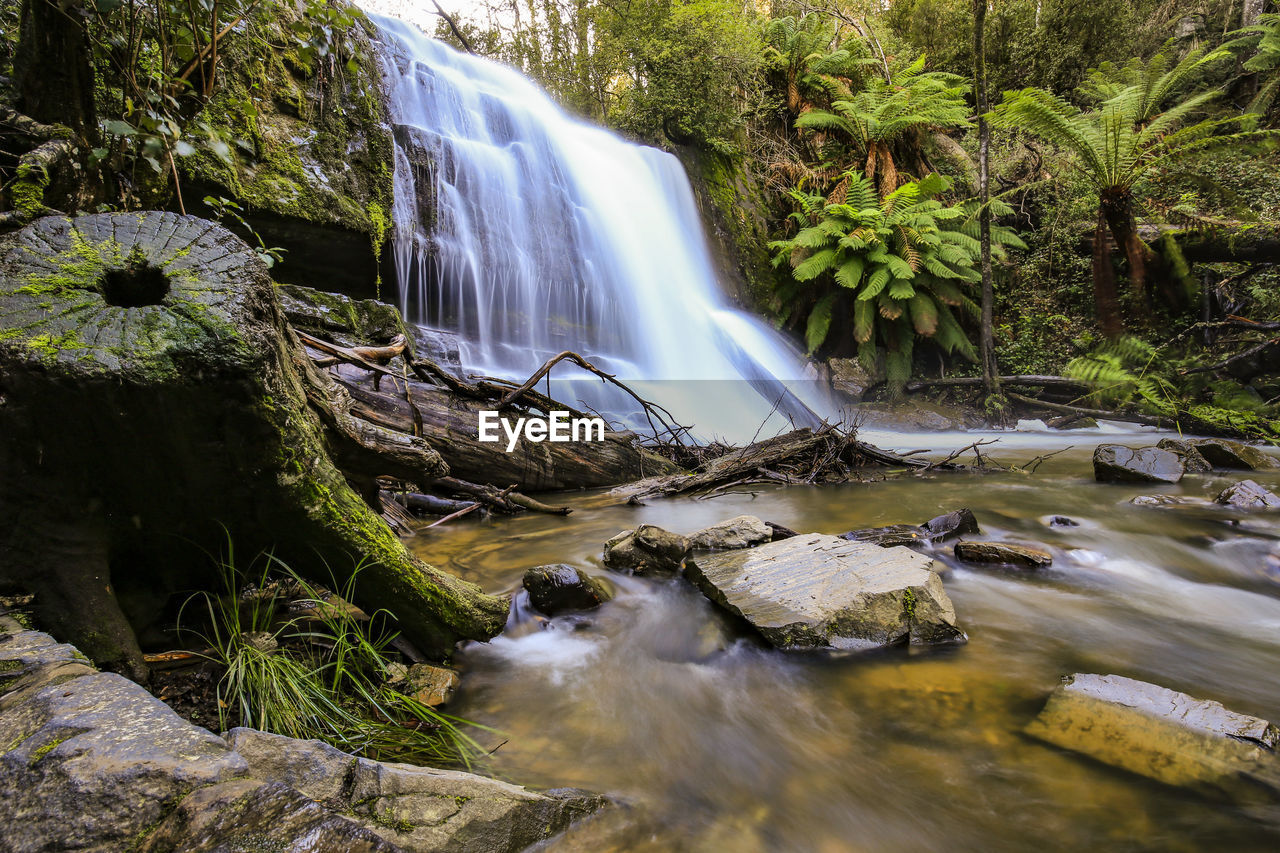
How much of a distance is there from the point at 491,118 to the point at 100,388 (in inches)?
402

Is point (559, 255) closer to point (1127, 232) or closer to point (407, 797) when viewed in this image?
point (1127, 232)

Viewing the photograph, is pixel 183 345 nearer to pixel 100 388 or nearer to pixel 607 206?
pixel 100 388

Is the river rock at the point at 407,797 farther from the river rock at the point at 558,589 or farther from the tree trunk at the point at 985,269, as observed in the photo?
the tree trunk at the point at 985,269

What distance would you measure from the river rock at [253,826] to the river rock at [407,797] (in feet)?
0.80

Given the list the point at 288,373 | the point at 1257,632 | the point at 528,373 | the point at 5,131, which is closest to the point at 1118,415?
the point at 1257,632

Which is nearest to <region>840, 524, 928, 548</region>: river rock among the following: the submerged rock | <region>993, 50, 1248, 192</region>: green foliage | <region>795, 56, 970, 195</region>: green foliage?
the submerged rock

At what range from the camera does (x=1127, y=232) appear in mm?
9016

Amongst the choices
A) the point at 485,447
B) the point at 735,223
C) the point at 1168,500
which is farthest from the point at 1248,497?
the point at 735,223

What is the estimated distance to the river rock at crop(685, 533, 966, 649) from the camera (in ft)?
8.04

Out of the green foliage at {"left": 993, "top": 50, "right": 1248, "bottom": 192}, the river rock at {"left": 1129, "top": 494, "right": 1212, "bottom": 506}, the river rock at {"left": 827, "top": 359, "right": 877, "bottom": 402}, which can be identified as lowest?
the river rock at {"left": 1129, "top": 494, "right": 1212, "bottom": 506}

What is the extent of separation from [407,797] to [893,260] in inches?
404

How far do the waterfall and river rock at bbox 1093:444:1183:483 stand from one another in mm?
3525

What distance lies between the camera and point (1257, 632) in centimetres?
269

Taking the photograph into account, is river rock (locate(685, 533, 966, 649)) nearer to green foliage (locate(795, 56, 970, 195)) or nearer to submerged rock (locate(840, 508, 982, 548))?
submerged rock (locate(840, 508, 982, 548))
